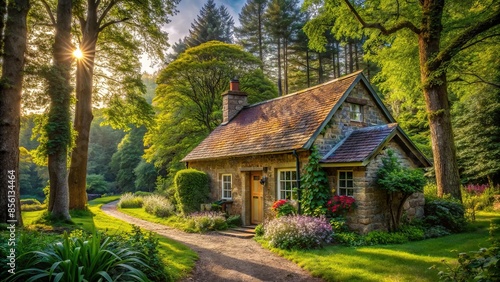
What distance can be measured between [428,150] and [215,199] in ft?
48.1

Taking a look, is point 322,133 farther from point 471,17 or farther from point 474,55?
point 474,55

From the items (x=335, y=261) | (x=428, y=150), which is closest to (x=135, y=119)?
(x=335, y=261)

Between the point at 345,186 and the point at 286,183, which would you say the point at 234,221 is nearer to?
the point at 286,183

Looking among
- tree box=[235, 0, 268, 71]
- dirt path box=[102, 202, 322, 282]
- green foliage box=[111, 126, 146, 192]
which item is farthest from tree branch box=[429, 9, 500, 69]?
green foliage box=[111, 126, 146, 192]

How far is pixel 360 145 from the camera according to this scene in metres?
10.6

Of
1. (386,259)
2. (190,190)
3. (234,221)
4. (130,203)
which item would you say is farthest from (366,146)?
(130,203)

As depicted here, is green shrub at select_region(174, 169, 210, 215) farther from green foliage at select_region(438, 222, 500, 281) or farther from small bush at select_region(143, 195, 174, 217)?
green foliage at select_region(438, 222, 500, 281)

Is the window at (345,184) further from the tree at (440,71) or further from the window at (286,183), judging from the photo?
the tree at (440,71)

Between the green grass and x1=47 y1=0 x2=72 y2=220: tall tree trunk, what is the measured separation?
23.5 feet

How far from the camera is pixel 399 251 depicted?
7.98 metres

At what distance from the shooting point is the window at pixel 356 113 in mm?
12734

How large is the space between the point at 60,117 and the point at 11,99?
199 cm

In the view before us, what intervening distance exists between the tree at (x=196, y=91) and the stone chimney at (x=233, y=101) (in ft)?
6.89

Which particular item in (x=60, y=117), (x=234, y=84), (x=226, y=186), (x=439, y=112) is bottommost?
(x=226, y=186)
